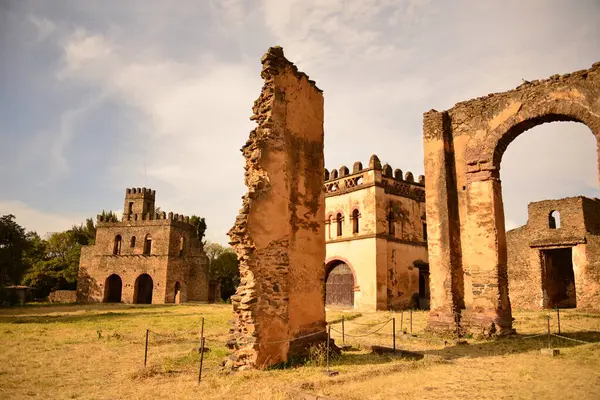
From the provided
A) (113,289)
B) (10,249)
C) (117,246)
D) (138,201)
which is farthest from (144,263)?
(138,201)

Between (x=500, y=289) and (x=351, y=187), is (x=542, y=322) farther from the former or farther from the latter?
(x=351, y=187)

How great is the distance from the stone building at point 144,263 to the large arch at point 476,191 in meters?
29.9

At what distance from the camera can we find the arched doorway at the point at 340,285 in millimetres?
24250

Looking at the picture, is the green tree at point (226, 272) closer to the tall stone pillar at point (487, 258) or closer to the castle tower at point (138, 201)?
the castle tower at point (138, 201)

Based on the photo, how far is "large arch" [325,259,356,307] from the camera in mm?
24203

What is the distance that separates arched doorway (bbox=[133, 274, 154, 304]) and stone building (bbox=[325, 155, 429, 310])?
22.7 metres

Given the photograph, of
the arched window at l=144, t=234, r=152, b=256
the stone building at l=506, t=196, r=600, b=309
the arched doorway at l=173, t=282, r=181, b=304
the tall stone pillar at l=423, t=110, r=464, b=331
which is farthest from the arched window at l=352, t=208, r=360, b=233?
the arched window at l=144, t=234, r=152, b=256

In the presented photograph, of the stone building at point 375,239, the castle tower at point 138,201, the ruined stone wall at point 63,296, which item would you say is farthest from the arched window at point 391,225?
the castle tower at point 138,201

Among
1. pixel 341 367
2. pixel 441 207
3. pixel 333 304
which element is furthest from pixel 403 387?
pixel 333 304

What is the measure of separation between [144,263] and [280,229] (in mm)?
33109

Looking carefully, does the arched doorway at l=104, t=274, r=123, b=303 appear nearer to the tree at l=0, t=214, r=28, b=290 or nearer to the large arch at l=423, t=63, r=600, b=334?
the tree at l=0, t=214, r=28, b=290

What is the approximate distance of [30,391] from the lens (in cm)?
700

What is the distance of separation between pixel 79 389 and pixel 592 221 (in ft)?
78.7

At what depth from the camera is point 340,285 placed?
24.8m
